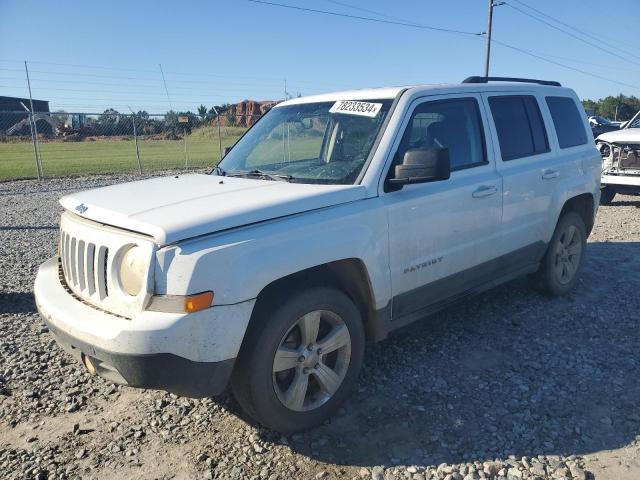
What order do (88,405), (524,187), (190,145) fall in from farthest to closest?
1. (190,145)
2. (524,187)
3. (88,405)

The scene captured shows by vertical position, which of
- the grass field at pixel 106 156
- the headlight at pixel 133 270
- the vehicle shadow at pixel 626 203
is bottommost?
the vehicle shadow at pixel 626 203

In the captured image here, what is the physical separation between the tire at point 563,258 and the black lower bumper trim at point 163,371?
3.54m

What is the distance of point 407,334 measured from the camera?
441 centimetres

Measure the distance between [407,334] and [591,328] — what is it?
5.21ft

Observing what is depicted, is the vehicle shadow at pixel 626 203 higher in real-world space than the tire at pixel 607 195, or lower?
lower

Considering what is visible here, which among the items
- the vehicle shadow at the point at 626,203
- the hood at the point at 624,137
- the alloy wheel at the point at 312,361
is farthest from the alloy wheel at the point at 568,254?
the vehicle shadow at the point at 626,203

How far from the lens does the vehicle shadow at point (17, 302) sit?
16.2 feet

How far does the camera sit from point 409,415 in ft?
10.7

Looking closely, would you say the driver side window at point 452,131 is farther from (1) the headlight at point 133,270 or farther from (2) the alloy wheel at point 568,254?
(1) the headlight at point 133,270

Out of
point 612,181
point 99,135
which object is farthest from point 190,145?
point 612,181

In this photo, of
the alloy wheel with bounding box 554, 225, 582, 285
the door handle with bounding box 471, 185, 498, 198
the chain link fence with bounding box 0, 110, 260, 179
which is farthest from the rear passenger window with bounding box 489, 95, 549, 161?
the chain link fence with bounding box 0, 110, 260, 179

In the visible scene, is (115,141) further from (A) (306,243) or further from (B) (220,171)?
(A) (306,243)

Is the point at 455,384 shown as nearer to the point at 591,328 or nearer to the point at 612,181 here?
the point at 591,328

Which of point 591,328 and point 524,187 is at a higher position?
point 524,187
